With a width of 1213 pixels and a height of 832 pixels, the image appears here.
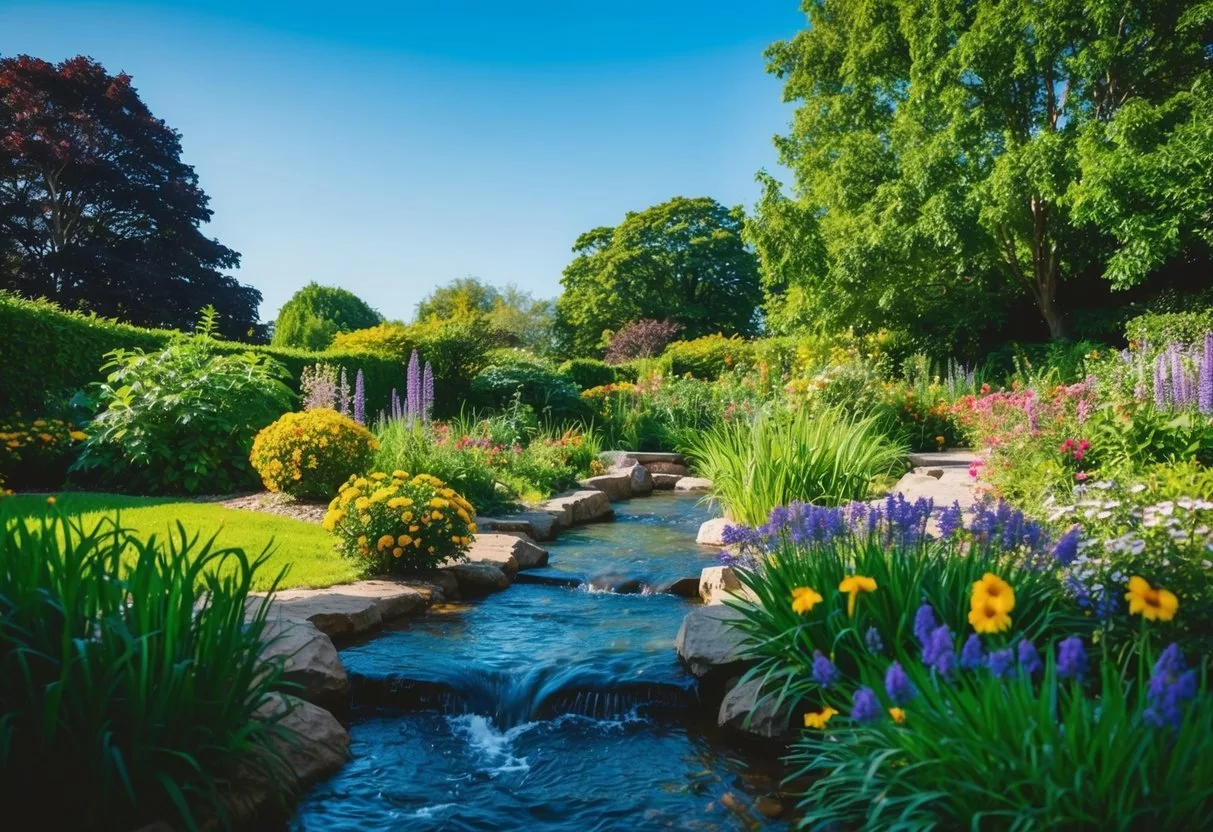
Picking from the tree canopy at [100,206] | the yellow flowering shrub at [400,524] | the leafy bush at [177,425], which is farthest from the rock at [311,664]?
the tree canopy at [100,206]

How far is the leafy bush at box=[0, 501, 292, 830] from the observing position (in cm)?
224

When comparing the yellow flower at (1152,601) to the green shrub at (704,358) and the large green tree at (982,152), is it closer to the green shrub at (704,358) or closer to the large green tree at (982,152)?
the large green tree at (982,152)

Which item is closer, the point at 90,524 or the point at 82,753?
the point at 82,753

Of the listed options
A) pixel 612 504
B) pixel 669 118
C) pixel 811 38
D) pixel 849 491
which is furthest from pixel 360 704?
pixel 811 38

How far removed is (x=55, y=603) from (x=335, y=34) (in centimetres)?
1006

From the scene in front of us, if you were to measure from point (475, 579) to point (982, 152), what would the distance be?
1409 centimetres

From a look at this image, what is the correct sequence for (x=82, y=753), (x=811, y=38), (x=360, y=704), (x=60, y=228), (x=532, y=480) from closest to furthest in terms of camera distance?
(x=82, y=753) → (x=360, y=704) → (x=532, y=480) → (x=811, y=38) → (x=60, y=228)

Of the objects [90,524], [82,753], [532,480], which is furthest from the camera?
[532,480]

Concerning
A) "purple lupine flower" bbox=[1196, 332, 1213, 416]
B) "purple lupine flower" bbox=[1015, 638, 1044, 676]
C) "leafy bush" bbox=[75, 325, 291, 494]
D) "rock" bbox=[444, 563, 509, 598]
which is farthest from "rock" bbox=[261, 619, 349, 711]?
"purple lupine flower" bbox=[1196, 332, 1213, 416]

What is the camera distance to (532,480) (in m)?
9.98

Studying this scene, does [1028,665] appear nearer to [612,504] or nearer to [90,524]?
[90,524]

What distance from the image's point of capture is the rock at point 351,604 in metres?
4.52

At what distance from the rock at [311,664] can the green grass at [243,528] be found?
43.9 inches

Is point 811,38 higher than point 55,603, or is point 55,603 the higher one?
point 811,38
